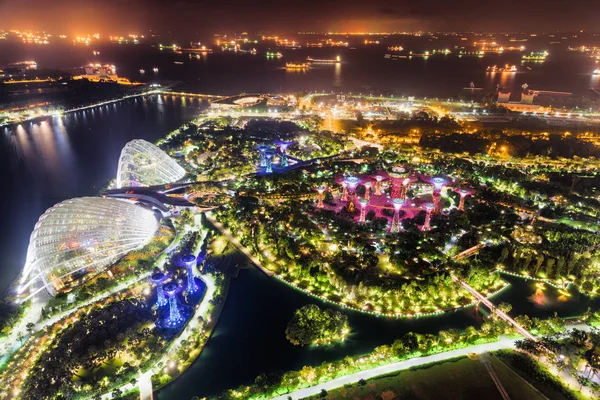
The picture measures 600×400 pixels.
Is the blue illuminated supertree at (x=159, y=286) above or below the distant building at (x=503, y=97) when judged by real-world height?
below

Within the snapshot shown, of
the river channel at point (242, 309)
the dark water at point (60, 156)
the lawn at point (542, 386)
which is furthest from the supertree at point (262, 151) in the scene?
the lawn at point (542, 386)

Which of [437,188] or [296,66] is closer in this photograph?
[437,188]

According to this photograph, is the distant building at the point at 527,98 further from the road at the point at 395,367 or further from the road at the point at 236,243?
the road at the point at 236,243

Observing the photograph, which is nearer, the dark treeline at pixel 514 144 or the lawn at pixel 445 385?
the lawn at pixel 445 385

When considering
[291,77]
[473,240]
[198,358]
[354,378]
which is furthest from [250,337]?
[291,77]

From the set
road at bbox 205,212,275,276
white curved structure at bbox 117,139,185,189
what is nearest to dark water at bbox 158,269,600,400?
road at bbox 205,212,275,276

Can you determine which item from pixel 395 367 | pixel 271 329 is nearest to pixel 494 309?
pixel 395 367

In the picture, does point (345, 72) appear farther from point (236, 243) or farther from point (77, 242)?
point (77, 242)
